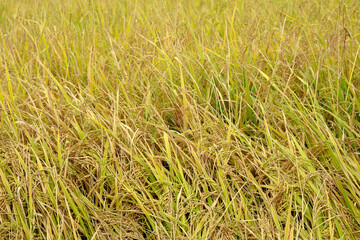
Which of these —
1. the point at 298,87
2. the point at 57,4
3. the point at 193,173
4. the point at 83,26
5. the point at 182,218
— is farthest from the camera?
the point at 57,4

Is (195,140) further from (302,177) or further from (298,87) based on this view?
(298,87)

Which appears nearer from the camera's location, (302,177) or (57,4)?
(302,177)

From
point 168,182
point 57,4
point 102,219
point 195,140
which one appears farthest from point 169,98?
point 57,4

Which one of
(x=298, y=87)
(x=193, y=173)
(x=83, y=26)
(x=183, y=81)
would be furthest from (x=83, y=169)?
(x=83, y=26)

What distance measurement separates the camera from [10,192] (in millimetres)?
1114

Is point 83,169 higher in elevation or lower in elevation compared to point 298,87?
lower

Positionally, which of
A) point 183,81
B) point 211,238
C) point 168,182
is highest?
point 183,81

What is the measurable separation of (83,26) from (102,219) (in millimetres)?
1406

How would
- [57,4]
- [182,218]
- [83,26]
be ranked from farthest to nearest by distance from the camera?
1. [57,4]
2. [83,26]
3. [182,218]

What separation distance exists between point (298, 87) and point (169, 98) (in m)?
0.54

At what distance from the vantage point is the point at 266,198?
1.10 metres

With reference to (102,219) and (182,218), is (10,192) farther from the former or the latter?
(182,218)

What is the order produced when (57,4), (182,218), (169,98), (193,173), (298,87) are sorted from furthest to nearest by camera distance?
(57,4) → (298,87) → (169,98) → (193,173) → (182,218)

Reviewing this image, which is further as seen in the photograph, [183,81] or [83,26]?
[83,26]
